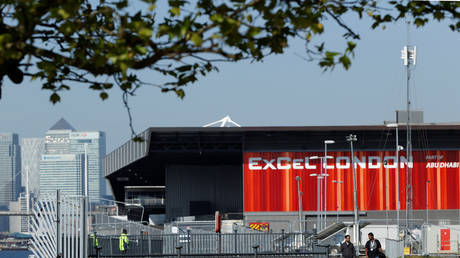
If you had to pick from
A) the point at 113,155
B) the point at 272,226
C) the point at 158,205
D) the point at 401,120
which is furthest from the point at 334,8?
the point at 158,205

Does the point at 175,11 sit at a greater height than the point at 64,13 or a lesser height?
greater

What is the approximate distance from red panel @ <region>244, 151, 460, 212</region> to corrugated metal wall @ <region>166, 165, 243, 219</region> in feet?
54.3

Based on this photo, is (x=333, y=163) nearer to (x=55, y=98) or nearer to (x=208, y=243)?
(x=208, y=243)

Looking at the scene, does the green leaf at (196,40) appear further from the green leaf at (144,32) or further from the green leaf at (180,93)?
the green leaf at (180,93)

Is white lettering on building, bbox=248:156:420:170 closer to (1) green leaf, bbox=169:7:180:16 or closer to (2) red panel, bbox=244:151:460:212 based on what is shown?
(2) red panel, bbox=244:151:460:212

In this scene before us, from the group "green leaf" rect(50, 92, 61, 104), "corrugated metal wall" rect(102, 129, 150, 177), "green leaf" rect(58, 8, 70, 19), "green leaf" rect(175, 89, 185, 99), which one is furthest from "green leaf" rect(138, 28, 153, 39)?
"corrugated metal wall" rect(102, 129, 150, 177)

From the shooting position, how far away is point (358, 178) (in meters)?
87.2

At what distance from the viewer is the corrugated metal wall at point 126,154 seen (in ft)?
283

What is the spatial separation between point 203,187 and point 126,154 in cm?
1022

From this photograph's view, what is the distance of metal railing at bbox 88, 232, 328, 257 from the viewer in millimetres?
32594

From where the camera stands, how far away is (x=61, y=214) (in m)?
20.2

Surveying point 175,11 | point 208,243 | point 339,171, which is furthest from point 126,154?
point 175,11

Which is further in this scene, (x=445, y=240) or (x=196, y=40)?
(x=445, y=240)

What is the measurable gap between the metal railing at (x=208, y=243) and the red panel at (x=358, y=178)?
5053cm
